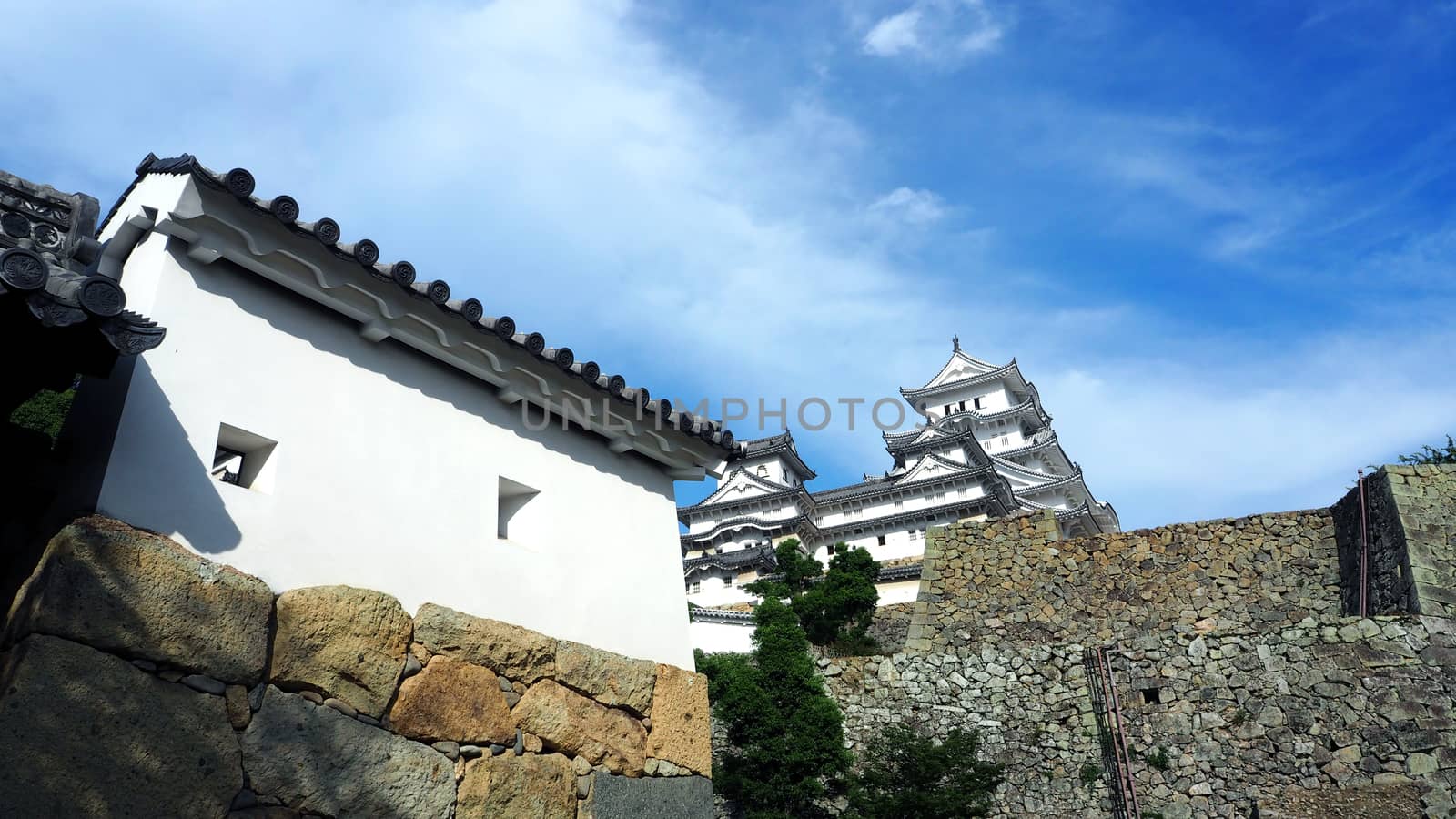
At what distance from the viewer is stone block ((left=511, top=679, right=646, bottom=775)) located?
4855mm

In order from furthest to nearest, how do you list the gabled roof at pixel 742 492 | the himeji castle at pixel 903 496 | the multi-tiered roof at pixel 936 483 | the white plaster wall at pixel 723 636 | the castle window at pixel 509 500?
1. the gabled roof at pixel 742 492
2. the multi-tiered roof at pixel 936 483
3. the himeji castle at pixel 903 496
4. the white plaster wall at pixel 723 636
5. the castle window at pixel 509 500

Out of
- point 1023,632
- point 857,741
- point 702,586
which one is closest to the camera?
point 857,741

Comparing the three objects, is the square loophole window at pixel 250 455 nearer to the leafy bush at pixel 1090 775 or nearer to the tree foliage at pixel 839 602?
the leafy bush at pixel 1090 775

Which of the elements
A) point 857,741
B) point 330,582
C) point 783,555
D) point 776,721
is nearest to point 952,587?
point 857,741

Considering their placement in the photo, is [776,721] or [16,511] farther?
[776,721]

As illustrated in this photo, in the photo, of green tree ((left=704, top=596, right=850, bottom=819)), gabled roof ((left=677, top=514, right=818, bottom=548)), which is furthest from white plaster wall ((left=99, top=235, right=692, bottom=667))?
gabled roof ((left=677, top=514, right=818, bottom=548))

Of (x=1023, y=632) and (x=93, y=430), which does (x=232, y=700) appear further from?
(x=1023, y=632)

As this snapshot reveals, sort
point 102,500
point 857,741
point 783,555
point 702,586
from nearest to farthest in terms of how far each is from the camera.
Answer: point 102,500
point 857,741
point 783,555
point 702,586

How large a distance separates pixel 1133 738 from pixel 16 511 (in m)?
13.6

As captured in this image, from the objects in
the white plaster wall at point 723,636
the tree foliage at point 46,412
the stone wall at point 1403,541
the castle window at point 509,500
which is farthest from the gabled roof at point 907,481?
the castle window at point 509,500

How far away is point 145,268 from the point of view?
4.22 metres

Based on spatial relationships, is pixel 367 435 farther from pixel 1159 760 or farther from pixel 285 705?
pixel 1159 760

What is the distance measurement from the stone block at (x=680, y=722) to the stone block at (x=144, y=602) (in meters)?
2.26

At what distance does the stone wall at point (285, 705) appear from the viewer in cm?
327
